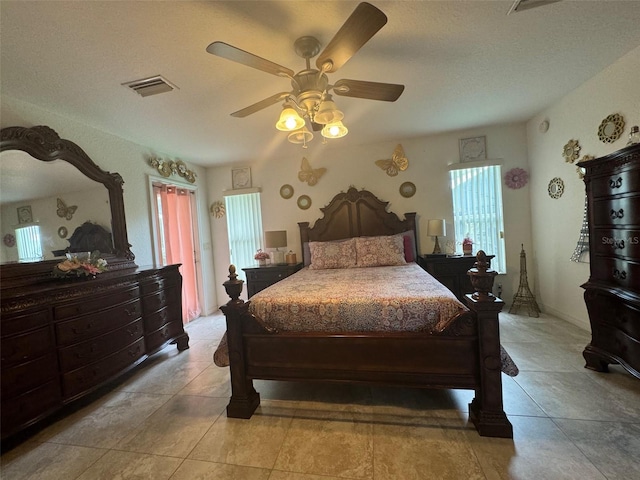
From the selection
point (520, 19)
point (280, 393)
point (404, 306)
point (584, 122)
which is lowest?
point (280, 393)

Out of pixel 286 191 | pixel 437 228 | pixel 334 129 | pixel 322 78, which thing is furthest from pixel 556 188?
pixel 286 191

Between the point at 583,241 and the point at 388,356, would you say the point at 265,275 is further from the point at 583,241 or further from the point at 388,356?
the point at 583,241

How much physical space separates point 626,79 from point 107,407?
16.6ft

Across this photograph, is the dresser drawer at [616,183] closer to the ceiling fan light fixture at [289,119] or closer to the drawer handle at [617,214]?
the drawer handle at [617,214]

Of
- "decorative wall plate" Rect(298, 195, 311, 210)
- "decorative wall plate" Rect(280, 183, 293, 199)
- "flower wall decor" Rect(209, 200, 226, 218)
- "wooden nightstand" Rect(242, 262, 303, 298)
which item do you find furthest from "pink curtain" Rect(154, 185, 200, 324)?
"decorative wall plate" Rect(298, 195, 311, 210)

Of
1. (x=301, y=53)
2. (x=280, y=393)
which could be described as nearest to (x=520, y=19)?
(x=301, y=53)

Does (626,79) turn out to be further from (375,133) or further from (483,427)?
(483,427)

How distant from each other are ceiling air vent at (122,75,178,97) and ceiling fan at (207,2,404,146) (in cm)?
72

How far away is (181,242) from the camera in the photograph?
418 centimetres

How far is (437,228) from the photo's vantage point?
12.1ft

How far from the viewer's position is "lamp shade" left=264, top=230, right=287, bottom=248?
4.10 meters

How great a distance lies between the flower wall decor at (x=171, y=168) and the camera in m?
3.68

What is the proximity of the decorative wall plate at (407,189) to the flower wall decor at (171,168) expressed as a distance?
10.9 ft

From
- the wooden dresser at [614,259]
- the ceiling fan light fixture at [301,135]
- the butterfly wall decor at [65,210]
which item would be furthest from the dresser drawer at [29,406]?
the wooden dresser at [614,259]
